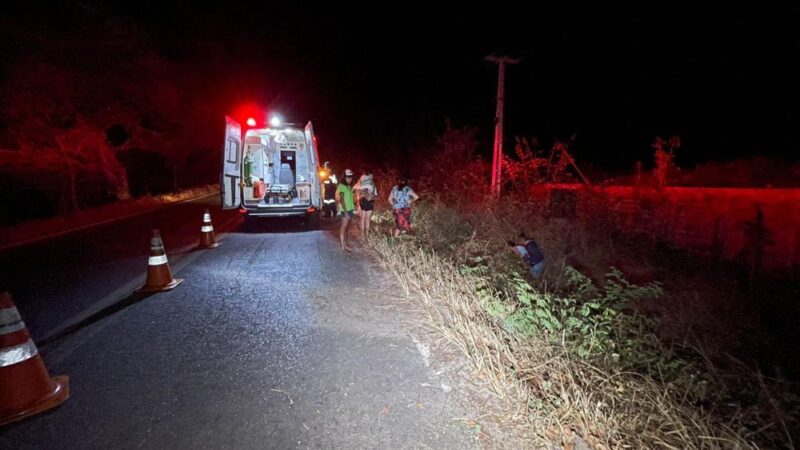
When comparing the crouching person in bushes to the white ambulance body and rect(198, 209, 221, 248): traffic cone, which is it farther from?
rect(198, 209, 221, 248): traffic cone

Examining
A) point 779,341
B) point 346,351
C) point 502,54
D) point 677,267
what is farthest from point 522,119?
point 346,351

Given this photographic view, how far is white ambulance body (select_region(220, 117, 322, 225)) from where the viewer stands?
9266 mm

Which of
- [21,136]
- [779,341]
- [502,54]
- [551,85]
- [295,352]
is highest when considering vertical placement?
[551,85]

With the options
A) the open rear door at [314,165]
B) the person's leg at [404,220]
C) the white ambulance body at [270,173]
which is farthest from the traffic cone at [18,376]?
the open rear door at [314,165]

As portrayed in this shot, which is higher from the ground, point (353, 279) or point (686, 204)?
point (686, 204)

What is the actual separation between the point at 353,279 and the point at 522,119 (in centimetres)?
1750

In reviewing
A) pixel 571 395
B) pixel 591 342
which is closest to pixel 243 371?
pixel 571 395

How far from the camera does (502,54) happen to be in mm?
9867

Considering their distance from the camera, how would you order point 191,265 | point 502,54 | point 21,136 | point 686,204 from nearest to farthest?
point 191,265 → point 686,204 → point 502,54 → point 21,136

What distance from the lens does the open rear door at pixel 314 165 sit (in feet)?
31.3

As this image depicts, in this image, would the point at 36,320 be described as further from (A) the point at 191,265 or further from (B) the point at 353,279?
(B) the point at 353,279

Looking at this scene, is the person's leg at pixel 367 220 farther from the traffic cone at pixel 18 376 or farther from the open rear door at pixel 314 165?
the traffic cone at pixel 18 376

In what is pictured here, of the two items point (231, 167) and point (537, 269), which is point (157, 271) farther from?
point (537, 269)

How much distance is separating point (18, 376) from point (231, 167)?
703cm
